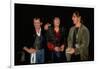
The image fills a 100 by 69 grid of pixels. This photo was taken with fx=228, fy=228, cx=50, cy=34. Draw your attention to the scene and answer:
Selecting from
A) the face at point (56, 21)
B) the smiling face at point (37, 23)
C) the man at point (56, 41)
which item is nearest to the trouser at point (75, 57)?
the man at point (56, 41)

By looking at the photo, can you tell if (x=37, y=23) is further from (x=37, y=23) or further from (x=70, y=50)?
(x=70, y=50)

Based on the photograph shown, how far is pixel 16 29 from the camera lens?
7.13 feet

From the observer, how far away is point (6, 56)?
7.04 feet

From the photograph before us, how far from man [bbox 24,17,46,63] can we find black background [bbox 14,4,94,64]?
1.8 inches

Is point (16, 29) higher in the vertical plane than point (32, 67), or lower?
higher

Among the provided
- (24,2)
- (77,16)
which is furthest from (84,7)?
(24,2)

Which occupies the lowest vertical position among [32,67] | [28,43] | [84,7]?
[32,67]

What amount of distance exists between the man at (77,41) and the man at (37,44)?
285mm

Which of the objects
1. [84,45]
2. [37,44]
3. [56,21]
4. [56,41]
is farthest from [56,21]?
[84,45]
